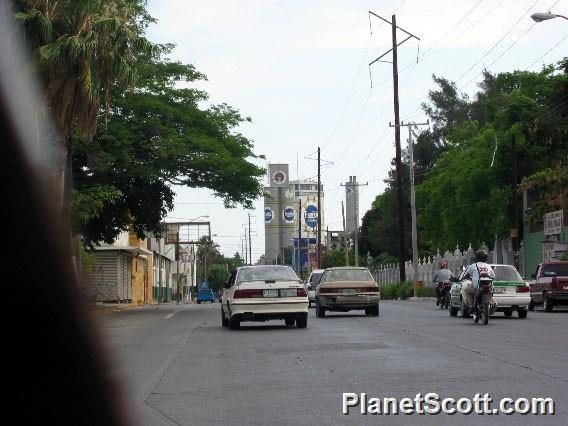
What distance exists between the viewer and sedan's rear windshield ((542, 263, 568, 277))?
36312 millimetres

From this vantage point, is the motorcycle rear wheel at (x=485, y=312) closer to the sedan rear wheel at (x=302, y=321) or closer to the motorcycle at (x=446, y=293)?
the sedan rear wheel at (x=302, y=321)

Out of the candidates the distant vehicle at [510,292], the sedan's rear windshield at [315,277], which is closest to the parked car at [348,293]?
the distant vehicle at [510,292]

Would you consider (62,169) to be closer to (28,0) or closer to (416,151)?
(28,0)

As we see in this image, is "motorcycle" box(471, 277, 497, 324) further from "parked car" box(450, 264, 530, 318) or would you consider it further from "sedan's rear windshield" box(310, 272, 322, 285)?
"sedan's rear windshield" box(310, 272, 322, 285)

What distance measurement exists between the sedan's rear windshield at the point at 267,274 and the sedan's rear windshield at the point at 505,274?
270 inches

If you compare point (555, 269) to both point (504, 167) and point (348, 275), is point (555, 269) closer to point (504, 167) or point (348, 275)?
point (348, 275)

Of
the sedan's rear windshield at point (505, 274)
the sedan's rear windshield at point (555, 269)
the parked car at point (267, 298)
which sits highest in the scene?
the sedan's rear windshield at point (555, 269)

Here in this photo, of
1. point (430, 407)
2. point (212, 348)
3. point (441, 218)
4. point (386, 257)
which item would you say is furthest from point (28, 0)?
point (386, 257)

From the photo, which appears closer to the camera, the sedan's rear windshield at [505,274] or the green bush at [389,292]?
the sedan's rear windshield at [505,274]

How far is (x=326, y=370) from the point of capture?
14.2m

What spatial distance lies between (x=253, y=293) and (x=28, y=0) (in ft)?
31.6

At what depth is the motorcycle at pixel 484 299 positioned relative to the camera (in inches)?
990

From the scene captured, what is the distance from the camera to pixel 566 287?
35.4 m

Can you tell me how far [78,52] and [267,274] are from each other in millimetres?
7296
